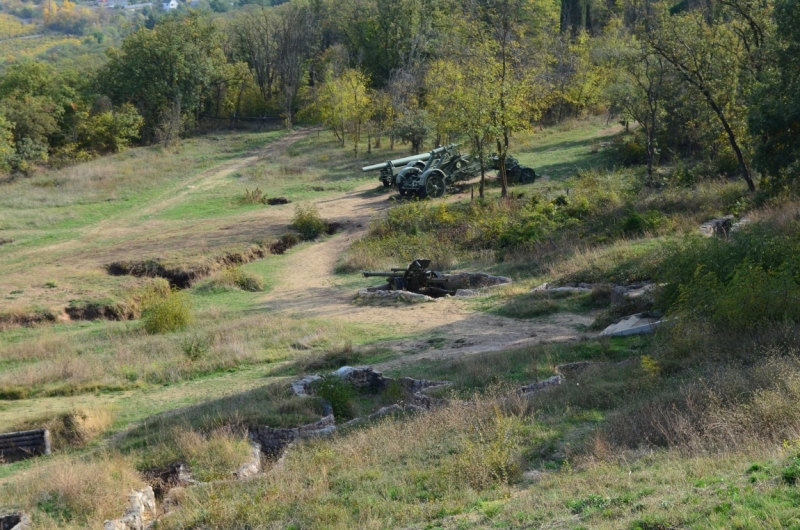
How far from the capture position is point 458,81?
35312 mm

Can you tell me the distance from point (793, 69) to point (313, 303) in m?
11.8

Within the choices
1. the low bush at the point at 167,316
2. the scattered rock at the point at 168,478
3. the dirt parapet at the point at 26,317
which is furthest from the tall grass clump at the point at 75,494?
the dirt parapet at the point at 26,317

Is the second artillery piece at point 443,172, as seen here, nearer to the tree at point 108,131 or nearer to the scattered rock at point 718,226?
the scattered rock at point 718,226

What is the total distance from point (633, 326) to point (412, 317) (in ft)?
18.6

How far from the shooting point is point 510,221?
2512cm

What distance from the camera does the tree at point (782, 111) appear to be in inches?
633

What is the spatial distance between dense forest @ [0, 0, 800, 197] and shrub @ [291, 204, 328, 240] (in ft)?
20.0

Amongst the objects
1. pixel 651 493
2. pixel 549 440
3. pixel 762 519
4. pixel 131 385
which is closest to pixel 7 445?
pixel 131 385

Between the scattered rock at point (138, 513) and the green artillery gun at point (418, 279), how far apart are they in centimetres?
1191

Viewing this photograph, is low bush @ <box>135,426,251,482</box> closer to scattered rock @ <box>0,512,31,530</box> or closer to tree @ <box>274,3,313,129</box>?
scattered rock @ <box>0,512,31,530</box>

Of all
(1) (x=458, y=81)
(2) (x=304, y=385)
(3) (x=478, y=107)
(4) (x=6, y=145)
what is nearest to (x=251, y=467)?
(2) (x=304, y=385)

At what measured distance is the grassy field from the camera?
299 inches

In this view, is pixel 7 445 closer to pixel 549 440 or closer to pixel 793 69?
pixel 549 440

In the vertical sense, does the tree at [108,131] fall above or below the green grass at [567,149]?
above
